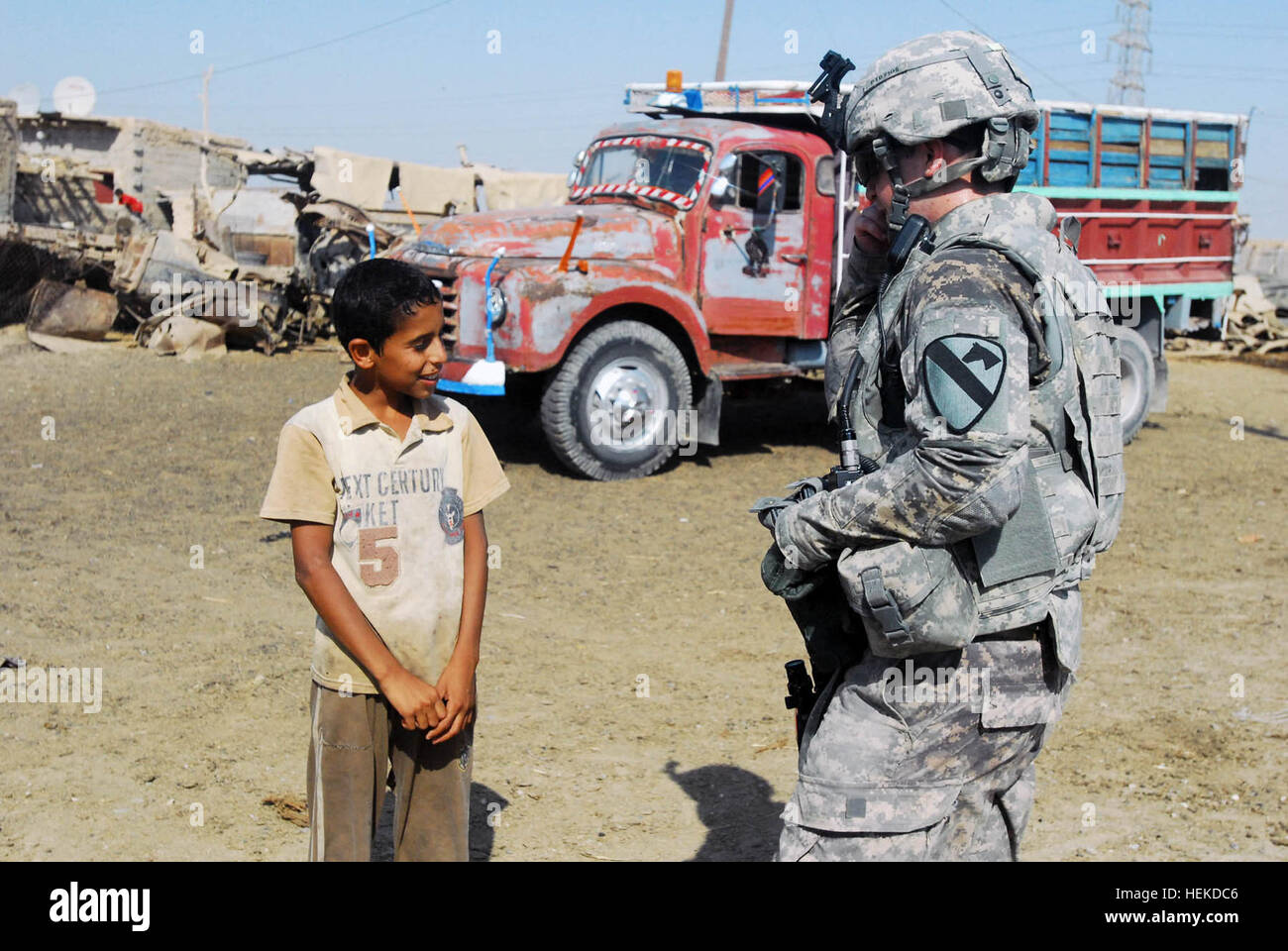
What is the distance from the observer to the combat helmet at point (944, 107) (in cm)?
229

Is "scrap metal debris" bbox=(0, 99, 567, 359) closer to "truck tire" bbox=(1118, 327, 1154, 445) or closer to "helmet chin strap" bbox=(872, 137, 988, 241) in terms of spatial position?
"truck tire" bbox=(1118, 327, 1154, 445)

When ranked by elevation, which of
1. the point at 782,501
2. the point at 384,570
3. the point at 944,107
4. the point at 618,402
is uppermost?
the point at 944,107

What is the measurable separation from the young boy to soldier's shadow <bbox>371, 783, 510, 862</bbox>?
33.9 inches

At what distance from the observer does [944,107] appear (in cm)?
228

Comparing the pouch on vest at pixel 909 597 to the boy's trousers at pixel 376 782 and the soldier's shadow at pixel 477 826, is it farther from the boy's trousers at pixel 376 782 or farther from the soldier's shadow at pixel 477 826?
the soldier's shadow at pixel 477 826

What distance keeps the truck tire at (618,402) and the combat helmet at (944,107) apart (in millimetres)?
5491

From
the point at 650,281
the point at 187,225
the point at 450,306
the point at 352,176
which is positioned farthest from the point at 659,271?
the point at 352,176

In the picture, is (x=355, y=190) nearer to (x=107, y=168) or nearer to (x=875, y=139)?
(x=107, y=168)

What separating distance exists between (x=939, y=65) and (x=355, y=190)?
1831 centimetres

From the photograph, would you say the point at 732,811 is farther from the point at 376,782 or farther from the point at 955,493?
the point at 955,493

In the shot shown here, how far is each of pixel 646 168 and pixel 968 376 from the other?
277 inches

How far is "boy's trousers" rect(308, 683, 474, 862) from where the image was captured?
2.43 m

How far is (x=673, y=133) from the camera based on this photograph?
873 cm
